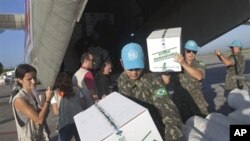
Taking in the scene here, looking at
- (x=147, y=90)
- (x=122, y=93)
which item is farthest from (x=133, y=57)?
(x=122, y=93)

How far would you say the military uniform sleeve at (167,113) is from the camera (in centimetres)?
281

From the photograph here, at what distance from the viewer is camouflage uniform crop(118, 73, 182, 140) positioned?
285cm

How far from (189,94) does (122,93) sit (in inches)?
89.1

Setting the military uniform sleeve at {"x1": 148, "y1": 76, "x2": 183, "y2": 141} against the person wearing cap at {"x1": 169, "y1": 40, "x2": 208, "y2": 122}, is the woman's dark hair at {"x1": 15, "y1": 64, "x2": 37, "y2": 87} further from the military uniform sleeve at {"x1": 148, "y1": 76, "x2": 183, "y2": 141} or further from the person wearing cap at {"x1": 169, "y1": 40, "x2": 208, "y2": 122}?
the person wearing cap at {"x1": 169, "y1": 40, "x2": 208, "y2": 122}

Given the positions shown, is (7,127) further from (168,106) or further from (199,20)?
(168,106)

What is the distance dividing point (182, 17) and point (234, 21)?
3.87 feet

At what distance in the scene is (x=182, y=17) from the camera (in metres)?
8.38

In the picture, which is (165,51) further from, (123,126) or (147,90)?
(123,126)

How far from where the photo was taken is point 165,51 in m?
4.80

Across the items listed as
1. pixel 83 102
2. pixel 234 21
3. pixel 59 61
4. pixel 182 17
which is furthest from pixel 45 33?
pixel 234 21

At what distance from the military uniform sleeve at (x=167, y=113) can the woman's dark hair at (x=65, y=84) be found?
1920 millimetres

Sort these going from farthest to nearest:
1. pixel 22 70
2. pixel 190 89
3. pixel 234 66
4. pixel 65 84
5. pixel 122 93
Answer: pixel 234 66
pixel 190 89
pixel 65 84
pixel 22 70
pixel 122 93

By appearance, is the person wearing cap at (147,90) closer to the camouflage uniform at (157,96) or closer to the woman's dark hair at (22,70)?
the camouflage uniform at (157,96)

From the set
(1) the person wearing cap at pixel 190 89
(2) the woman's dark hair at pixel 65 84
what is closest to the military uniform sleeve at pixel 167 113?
(2) the woman's dark hair at pixel 65 84
